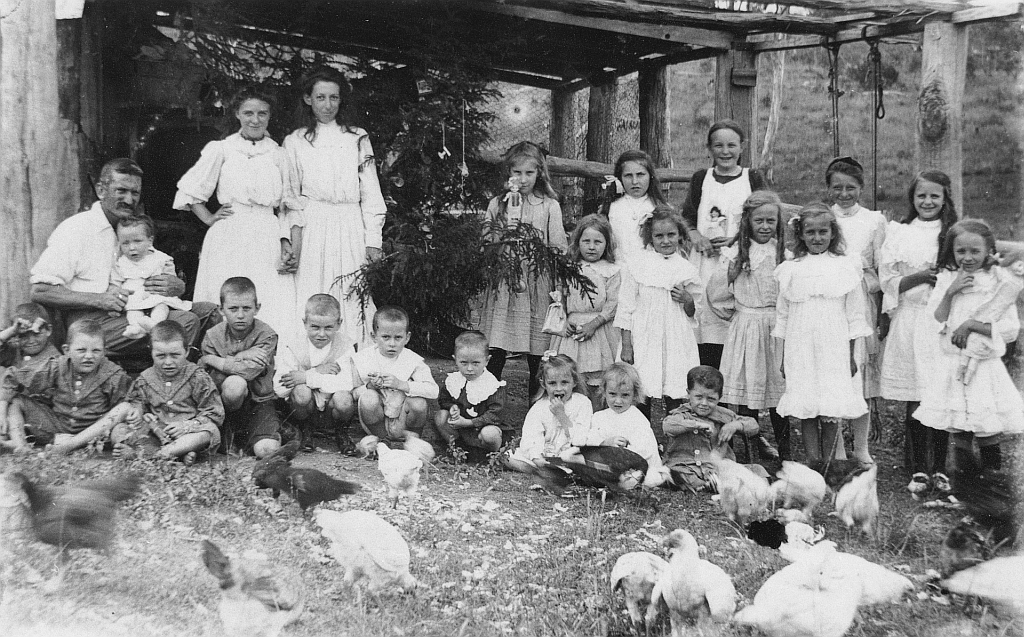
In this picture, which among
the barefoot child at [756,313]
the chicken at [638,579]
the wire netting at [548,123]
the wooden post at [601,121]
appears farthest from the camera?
the wire netting at [548,123]

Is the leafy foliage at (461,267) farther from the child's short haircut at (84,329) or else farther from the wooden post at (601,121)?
the wooden post at (601,121)

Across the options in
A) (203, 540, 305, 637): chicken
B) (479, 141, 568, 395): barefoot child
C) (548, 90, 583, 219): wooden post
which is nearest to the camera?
(203, 540, 305, 637): chicken

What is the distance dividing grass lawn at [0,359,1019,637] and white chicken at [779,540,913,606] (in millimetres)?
102

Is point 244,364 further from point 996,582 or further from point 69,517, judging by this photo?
point 996,582

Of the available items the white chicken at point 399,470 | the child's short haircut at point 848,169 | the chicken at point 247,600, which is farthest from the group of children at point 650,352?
the chicken at point 247,600

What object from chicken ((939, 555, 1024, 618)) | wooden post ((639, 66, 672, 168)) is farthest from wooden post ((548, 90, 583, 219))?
chicken ((939, 555, 1024, 618))

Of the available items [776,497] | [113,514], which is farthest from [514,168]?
→ [113,514]

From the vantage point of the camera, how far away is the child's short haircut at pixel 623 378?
5168 millimetres

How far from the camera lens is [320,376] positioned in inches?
217

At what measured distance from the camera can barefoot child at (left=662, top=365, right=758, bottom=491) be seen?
5156mm

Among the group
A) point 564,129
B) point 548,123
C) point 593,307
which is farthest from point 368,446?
point 548,123

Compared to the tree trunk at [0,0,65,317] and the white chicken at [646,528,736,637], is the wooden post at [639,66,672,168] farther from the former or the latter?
the white chicken at [646,528,736,637]

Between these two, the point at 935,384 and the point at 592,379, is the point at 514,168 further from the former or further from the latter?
the point at 935,384

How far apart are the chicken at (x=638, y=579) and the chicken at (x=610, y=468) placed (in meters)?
1.40
